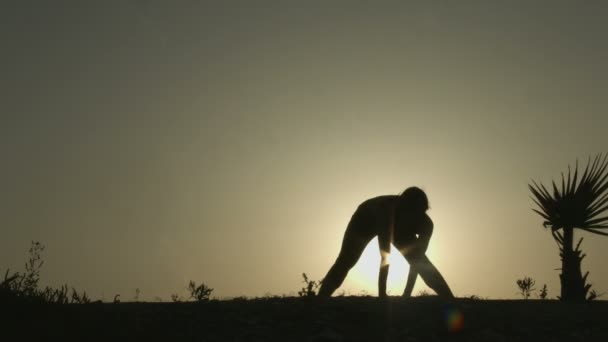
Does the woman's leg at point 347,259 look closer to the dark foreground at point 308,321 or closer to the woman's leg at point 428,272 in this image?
the dark foreground at point 308,321

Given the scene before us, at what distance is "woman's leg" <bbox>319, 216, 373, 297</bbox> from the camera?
9.57m

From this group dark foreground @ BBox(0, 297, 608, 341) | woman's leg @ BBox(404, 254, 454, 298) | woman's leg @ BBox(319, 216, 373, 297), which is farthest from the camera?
woman's leg @ BBox(319, 216, 373, 297)

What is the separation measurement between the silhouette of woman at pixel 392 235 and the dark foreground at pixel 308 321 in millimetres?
374

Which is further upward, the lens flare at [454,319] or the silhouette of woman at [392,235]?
the silhouette of woman at [392,235]

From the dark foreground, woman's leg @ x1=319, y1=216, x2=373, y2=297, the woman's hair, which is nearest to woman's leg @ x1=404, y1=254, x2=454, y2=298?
the dark foreground

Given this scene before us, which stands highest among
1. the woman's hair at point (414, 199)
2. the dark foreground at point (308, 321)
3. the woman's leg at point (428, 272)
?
the woman's hair at point (414, 199)

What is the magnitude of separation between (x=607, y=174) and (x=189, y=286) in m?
11.5

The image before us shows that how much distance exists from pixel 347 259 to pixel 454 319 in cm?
178

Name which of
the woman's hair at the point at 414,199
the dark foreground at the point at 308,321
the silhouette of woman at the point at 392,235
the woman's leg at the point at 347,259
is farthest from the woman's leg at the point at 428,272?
the woman's hair at the point at 414,199

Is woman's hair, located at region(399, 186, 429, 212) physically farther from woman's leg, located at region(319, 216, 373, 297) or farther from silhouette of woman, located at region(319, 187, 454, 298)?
woman's leg, located at region(319, 216, 373, 297)

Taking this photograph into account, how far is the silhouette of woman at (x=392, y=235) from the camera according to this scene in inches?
354

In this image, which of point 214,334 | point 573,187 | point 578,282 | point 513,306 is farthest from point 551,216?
point 214,334

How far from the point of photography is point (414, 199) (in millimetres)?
8930

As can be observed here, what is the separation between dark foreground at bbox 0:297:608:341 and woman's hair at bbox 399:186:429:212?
1383 millimetres
